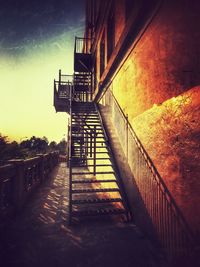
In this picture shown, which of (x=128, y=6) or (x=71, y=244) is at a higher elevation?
(x=128, y=6)

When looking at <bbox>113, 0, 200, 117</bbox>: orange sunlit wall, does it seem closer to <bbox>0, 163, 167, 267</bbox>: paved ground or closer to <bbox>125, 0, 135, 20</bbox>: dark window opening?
<bbox>125, 0, 135, 20</bbox>: dark window opening

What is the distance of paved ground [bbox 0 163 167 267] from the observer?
3365 mm

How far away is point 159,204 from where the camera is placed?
12.4 feet

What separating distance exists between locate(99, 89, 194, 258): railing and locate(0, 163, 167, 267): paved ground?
444 mm

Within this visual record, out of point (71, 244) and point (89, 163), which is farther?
point (89, 163)

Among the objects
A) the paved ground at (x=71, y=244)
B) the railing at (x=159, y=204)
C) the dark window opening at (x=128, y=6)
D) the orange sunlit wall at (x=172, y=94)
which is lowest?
the paved ground at (x=71, y=244)

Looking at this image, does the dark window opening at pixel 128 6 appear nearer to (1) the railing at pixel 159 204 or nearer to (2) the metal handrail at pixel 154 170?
(2) the metal handrail at pixel 154 170

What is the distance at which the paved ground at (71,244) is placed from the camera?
132 inches

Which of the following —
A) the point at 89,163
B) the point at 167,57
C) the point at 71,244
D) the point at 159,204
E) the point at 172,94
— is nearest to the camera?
the point at 172,94

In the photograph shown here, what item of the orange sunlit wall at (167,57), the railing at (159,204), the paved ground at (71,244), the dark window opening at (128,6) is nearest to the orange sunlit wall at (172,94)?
the orange sunlit wall at (167,57)

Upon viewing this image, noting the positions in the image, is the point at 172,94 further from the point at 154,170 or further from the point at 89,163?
the point at 89,163

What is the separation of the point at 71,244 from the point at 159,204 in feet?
6.35

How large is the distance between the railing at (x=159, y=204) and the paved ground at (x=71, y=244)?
0.44 metres

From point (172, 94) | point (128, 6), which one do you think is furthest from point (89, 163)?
point (172, 94)
